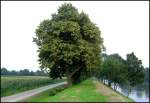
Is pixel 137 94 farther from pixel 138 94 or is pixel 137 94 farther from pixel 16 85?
pixel 16 85

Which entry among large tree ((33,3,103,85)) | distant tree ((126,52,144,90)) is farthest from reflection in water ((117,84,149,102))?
large tree ((33,3,103,85))

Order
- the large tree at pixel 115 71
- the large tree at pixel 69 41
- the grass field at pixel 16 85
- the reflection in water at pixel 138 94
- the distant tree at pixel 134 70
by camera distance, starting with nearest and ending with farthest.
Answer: the large tree at pixel 69 41
the grass field at pixel 16 85
the reflection in water at pixel 138 94
the large tree at pixel 115 71
the distant tree at pixel 134 70

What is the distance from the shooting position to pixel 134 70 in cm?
8725

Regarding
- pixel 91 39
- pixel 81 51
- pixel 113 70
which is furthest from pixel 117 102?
pixel 113 70

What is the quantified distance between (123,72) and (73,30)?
39.9m

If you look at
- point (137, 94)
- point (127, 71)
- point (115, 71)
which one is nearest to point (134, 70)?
point (127, 71)

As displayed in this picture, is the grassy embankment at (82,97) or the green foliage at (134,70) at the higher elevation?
the green foliage at (134,70)

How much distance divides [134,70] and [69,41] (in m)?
41.9

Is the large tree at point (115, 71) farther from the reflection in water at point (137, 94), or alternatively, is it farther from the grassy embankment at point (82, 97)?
the grassy embankment at point (82, 97)

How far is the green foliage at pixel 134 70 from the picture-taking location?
8539cm

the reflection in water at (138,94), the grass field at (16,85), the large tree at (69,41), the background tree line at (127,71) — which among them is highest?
the large tree at (69,41)

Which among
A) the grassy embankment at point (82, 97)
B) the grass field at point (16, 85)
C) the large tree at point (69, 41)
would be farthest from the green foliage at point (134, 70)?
the grassy embankment at point (82, 97)

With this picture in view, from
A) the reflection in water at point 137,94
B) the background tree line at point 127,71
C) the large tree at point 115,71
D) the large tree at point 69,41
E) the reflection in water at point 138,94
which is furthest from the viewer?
the background tree line at point 127,71

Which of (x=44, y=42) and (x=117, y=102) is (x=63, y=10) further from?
(x=117, y=102)
